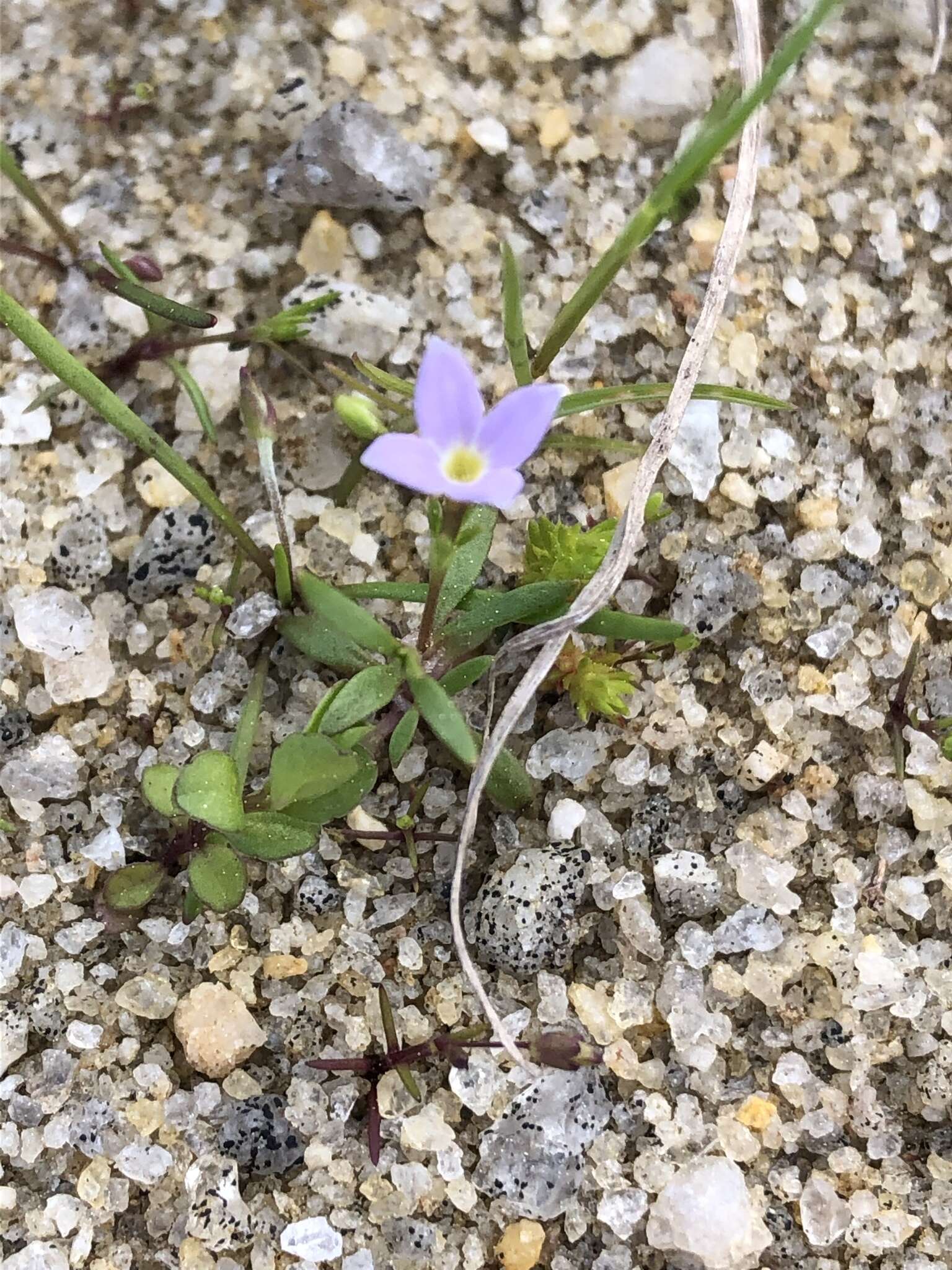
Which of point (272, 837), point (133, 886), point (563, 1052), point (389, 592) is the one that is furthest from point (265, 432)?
point (563, 1052)

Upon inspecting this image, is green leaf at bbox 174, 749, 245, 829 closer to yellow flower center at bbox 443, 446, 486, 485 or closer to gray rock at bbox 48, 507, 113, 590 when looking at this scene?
gray rock at bbox 48, 507, 113, 590

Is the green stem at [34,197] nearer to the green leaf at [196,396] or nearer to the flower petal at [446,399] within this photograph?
the green leaf at [196,396]

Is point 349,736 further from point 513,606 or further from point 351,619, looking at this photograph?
point 513,606

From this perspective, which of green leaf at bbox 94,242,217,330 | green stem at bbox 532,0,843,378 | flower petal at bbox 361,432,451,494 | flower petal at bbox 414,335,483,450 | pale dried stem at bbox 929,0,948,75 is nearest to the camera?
flower petal at bbox 361,432,451,494

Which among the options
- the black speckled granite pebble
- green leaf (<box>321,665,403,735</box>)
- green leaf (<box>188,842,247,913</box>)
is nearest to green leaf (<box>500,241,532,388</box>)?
green leaf (<box>321,665,403,735</box>)

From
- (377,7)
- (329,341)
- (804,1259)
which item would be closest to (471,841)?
(804,1259)
